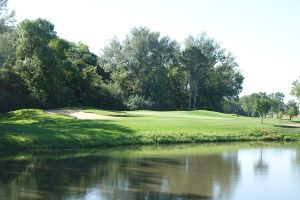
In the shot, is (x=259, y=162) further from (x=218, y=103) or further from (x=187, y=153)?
(x=218, y=103)

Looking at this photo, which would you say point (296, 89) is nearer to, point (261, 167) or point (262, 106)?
point (262, 106)

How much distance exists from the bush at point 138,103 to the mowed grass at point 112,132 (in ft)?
84.7

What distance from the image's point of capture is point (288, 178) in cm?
1994

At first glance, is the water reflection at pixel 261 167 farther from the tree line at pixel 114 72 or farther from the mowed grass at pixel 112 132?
the tree line at pixel 114 72

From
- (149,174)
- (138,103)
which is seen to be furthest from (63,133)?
(138,103)

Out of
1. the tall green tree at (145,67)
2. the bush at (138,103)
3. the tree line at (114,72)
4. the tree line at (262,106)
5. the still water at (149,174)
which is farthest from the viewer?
the tall green tree at (145,67)

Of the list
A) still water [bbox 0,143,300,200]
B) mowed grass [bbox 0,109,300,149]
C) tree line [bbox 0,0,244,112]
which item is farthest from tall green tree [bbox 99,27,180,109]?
still water [bbox 0,143,300,200]

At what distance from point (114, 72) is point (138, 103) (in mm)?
13362

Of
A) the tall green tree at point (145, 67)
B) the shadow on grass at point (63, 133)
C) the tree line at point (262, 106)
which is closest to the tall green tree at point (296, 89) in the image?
the tree line at point (262, 106)

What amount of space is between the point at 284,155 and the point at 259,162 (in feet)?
15.0

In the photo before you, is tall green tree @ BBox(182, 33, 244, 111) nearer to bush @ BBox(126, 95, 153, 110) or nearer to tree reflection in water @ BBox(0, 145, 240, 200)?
bush @ BBox(126, 95, 153, 110)

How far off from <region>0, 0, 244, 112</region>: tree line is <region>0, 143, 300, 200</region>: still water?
2487 centimetres

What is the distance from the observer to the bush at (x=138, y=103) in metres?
72.8

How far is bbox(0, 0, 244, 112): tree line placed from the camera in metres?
53.0
